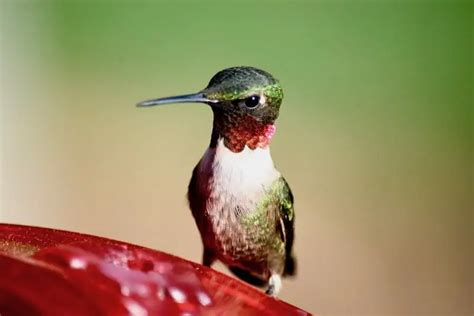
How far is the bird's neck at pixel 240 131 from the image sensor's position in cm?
82

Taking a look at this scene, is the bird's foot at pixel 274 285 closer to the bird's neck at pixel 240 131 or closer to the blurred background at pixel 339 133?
the blurred background at pixel 339 133

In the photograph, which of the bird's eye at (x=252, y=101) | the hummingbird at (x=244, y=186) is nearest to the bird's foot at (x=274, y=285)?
the hummingbird at (x=244, y=186)

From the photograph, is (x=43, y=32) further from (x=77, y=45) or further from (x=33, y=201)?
(x=33, y=201)

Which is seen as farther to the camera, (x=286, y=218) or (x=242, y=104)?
(x=286, y=218)

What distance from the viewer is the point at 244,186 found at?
2.77 ft

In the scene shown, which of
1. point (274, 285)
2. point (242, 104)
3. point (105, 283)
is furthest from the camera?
point (274, 285)

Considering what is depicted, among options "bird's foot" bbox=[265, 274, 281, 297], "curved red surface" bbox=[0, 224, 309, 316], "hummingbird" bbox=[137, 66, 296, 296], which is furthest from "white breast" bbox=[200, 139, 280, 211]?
"curved red surface" bbox=[0, 224, 309, 316]

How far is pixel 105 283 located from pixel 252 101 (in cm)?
33

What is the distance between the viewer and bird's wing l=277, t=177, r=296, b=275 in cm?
90

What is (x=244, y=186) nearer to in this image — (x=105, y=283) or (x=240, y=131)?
(x=240, y=131)

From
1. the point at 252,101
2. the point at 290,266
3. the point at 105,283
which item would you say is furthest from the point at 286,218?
the point at 105,283

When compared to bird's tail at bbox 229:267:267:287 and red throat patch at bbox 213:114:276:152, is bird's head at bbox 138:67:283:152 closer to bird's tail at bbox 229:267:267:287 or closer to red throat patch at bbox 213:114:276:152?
red throat patch at bbox 213:114:276:152

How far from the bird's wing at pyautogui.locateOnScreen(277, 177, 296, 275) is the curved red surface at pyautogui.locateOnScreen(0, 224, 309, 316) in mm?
289

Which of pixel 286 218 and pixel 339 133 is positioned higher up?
pixel 339 133
